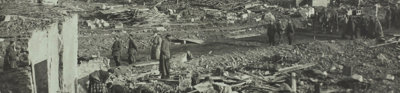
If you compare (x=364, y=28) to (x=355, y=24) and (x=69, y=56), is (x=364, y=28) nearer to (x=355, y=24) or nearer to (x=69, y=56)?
(x=355, y=24)

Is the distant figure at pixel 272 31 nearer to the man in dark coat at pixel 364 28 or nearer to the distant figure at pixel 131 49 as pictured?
the man in dark coat at pixel 364 28

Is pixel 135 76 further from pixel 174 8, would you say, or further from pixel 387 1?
pixel 387 1

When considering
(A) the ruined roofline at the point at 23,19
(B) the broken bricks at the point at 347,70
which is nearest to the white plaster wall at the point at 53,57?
(A) the ruined roofline at the point at 23,19

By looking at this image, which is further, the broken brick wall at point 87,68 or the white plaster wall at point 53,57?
the broken brick wall at point 87,68

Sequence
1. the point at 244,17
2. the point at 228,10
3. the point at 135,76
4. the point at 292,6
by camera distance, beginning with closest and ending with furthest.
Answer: the point at 135,76 → the point at 244,17 → the point at 228,10 → the point at 292,6

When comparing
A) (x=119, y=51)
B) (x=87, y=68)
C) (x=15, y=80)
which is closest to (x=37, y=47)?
(x=15, y=80)

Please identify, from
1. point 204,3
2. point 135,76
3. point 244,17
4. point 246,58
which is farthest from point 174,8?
point 135,76
